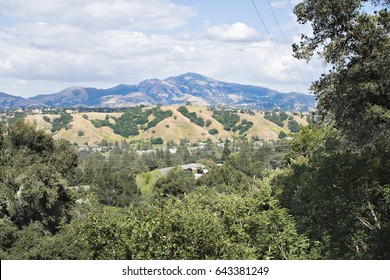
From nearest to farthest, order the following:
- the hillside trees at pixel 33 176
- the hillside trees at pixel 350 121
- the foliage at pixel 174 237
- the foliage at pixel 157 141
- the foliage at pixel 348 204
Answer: the foliage at pixel 174 237 < the foliage at pixel 348 204 < the hillside trees at pixel 350 121 < the hillside trees at pixel 33 176 < the foliage at pixel 157 141

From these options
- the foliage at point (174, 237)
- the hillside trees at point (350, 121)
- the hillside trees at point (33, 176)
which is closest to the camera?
the foliage at point (174, 237)

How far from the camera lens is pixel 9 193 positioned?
24672 millimetres

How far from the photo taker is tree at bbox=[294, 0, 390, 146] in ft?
38.3

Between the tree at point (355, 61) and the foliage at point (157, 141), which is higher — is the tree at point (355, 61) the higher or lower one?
the higher one

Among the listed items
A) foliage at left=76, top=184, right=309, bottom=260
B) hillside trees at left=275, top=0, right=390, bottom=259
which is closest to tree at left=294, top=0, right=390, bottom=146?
hillside trees at left=275, top=0, right=390, bottom=259

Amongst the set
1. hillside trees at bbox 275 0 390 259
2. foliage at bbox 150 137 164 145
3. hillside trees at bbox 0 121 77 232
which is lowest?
foliage at bbox 150 137 164 145

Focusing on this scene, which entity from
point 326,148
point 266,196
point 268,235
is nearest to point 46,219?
point 266,196

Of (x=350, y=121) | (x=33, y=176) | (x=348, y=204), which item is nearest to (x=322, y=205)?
(x=348, y=204)

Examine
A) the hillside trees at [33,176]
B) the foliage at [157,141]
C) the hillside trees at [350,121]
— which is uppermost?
the hillside trees at [350,121]

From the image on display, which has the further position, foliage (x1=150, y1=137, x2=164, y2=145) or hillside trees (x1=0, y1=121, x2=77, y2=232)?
foliage (x1=150, y1=137, x2=164, y2=145)

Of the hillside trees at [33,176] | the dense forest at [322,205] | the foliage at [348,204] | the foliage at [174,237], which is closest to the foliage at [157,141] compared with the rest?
the hillside trees at [33,176]

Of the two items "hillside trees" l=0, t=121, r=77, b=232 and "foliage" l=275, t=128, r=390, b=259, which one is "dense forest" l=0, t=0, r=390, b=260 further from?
"hillside trees" l=0, t=121, r=77, b=232

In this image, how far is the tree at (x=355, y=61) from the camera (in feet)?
38.3

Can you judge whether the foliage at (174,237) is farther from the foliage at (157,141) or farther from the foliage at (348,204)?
the foliage at (157,141)
